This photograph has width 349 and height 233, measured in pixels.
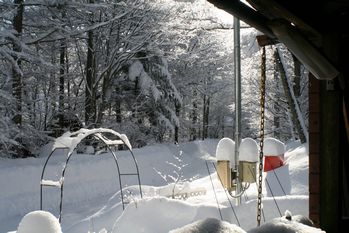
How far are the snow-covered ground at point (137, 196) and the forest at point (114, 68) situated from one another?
4.54ft

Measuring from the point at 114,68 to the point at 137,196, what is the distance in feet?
32.6

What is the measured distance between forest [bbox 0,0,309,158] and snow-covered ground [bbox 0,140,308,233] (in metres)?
1.38

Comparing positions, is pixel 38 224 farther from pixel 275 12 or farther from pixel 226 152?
pixel 226 152

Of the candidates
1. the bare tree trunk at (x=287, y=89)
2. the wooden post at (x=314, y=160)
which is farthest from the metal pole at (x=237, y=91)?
the bare tree trunk at (x=287, y=89)

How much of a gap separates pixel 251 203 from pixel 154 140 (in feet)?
54.8

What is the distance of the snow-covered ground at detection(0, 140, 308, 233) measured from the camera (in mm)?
5461

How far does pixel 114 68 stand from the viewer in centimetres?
1827

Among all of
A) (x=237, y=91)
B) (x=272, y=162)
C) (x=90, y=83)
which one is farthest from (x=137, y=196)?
(x=90, y=83)

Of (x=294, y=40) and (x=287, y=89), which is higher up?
(x=287, y=89)

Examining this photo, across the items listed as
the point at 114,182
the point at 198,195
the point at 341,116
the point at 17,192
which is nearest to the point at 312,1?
the point at 341,116

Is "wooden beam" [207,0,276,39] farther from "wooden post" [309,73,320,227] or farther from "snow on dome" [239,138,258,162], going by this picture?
"snow on dome" [239,138,258,162]

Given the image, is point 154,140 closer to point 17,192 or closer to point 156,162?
point 156,162

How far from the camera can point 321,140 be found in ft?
12.7

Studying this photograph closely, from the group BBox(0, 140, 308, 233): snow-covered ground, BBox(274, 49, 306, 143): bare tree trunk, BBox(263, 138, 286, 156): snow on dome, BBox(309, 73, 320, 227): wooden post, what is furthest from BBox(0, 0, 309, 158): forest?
BBox(309, 73, 320, 227): wooden post
